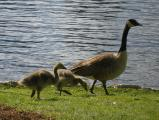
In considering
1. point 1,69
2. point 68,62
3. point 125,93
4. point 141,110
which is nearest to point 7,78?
point 1,69

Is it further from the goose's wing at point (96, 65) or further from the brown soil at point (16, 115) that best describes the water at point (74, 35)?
the brown soil at point (16, 115)

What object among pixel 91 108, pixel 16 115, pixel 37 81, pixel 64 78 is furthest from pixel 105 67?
pixel 16 115

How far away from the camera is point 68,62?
107 feet

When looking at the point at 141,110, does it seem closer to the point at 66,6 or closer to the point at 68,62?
the point at 68,62

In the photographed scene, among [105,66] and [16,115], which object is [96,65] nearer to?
[105,66]

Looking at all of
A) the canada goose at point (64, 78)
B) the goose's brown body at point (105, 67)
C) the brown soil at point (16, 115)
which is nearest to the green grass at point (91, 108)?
the brown soil at point (16, 115)

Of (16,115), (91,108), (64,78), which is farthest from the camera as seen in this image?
(64,78)

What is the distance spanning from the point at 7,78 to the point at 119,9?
31.5 metres

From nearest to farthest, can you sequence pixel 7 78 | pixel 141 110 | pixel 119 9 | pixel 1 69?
pixel 141 110 → pixel 7 78 → pixel 1 69 → pixel 119 9

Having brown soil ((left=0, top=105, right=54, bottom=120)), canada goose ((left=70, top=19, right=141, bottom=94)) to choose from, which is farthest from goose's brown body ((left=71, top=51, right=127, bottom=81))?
brown soil ((left=0, top=105, right=54, bottom=120))

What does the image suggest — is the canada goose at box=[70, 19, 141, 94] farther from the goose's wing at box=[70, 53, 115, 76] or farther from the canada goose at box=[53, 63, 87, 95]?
the canada goose at box=[53, 63, 87, 95]

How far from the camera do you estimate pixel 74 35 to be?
4222 centimetres

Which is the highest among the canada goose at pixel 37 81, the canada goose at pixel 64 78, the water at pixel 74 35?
the canada goose at pixel 37 81

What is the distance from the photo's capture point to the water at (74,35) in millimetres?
31250
